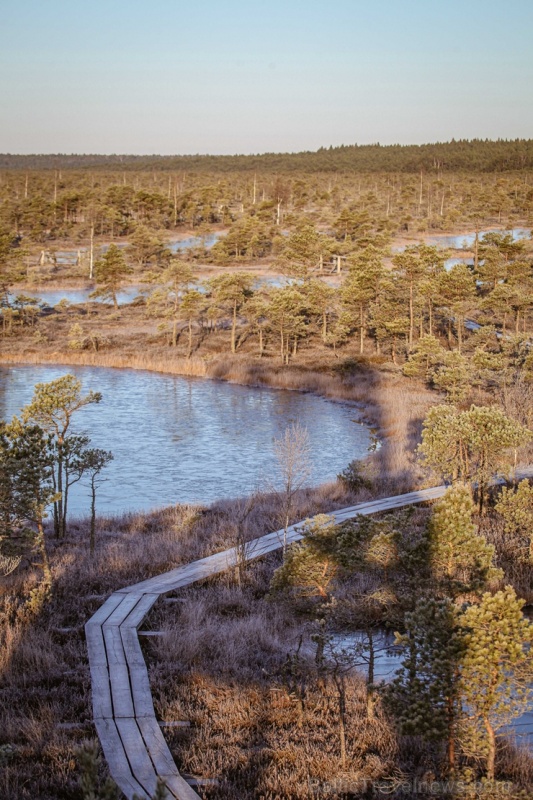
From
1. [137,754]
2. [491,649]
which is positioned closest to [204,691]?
[137,754]

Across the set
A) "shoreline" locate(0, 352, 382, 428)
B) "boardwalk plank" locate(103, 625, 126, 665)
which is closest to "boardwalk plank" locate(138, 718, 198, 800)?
"boardwalk plank" locate(103, 625, 126, 665)

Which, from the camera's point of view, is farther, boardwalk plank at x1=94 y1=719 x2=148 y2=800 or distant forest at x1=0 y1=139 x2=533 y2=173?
distant forest at x1=0 y1=139 x2=533 y2=173

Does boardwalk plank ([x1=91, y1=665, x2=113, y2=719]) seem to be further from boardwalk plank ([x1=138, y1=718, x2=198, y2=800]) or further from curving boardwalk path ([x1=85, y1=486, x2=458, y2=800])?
boardwalk plank ([x1=138, y1=718, x2=198, y2=800])

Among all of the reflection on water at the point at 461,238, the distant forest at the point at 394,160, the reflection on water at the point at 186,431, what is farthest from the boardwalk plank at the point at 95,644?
the distant forest at the point at 394,160

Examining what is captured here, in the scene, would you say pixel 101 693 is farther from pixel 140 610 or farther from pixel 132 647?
pixel 140 610

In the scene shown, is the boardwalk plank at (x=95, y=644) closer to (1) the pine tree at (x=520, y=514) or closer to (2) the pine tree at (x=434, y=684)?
(2) the pine tree at (x=434, y=684)

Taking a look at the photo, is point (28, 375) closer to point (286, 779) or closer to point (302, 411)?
point (302, 411)
